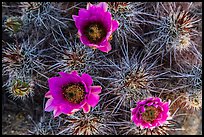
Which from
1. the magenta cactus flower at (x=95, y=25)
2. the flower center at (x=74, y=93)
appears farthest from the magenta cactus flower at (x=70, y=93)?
the magenta cactus flower at (x=95, y=25)

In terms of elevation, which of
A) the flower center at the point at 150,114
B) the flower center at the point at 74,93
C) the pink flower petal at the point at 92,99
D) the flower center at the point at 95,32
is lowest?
the flower center at the point at 150,114

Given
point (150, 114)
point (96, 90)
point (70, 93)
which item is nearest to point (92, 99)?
point (96, 90)

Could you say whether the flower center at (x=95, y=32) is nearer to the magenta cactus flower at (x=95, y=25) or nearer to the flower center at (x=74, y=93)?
the magenta cactus flower at (x=95, y=25)

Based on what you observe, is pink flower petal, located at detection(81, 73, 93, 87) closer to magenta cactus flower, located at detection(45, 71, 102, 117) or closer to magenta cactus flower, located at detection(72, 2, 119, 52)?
magenta cactus flower, located at detection(45, 71, 102, 117)

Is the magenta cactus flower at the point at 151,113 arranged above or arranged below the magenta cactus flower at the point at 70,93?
below

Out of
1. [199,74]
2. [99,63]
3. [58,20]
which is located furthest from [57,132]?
[199,74]

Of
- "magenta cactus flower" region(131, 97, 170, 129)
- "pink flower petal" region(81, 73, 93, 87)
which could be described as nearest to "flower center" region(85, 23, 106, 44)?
"pink flower petal" region(81, 73, 93, 87)

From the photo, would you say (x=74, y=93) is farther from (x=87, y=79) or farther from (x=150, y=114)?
(x=150, y=114)
